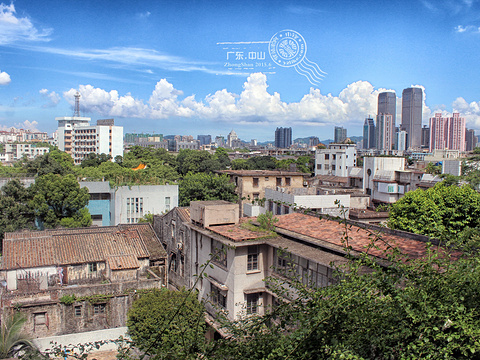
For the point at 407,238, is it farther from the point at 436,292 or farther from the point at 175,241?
the point at 175,241

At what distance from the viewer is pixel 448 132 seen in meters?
143

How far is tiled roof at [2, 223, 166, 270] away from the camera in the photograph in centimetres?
1886

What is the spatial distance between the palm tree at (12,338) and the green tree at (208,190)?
66.2ft

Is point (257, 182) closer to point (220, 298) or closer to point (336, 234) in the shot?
point (220, 298)

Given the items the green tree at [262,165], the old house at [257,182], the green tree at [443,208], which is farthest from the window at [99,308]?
the green tree at [262,165]

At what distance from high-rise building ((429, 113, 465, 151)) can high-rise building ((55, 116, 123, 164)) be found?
336 feet

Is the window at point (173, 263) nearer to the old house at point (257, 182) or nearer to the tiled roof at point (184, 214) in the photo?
the tiled roof at point (184, 214)

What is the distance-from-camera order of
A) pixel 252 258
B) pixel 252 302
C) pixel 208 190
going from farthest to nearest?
1. pixel 208 190
2. pixel 252 302
3. pixel 252 258

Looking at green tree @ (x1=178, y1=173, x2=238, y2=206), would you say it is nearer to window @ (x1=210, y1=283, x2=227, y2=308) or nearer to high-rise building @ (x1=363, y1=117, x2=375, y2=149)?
window @ (x1=210, y1=283, x2=227, y2=308)

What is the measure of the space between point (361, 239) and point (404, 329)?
8.67 meters

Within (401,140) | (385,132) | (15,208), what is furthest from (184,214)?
(401,140)

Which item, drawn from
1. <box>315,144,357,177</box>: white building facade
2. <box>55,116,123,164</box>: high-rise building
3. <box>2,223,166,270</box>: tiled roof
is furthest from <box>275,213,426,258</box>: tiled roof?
<box>55,116,123,164</box>: high-rise building

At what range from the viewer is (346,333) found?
508 centimetres

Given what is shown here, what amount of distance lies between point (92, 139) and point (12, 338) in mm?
80861
